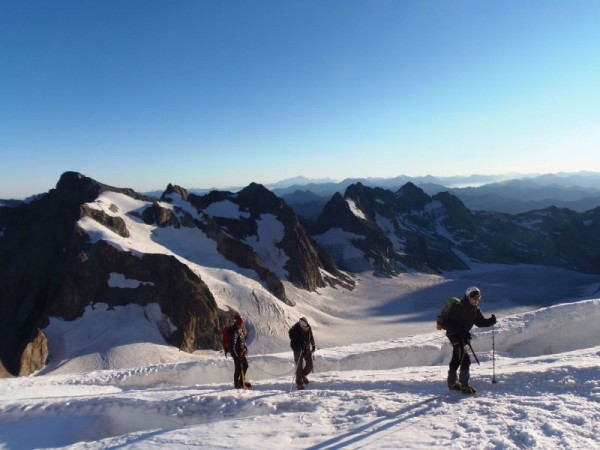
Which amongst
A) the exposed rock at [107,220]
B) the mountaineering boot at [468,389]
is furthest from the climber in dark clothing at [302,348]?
the exposed rock at [107,220]

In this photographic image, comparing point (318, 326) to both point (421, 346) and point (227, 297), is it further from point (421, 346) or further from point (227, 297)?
point (421, 346)

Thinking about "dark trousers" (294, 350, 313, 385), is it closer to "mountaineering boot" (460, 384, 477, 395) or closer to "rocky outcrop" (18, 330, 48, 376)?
"mountaineering boot" (460, 384, 477, 395)

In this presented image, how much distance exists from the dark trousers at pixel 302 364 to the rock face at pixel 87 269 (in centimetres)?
4266

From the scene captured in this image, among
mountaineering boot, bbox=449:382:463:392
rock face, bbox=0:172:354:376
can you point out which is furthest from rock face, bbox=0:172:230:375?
→ mountaineering boot, bbox=449:382:463:392

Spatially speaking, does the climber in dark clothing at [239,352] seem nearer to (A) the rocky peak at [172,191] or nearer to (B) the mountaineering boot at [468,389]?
(B) the mountaineering boot at [468,389]

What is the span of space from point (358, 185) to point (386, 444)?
556 ft

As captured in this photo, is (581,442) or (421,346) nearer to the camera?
(581,442)

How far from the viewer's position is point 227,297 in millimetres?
73125

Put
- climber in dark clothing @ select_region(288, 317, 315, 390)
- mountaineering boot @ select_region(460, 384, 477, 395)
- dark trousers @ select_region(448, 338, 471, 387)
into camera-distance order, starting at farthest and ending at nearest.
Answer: climber in dark clothing @ select_region(288, 317, 315, 390) → dark trousers @ select_region(448, 338, 471, 387) → mountaineering boot @ select_region(460, 384, 477, 395)

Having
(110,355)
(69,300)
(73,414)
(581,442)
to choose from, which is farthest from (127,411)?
(69,300)

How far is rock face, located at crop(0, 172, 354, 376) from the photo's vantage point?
188ft

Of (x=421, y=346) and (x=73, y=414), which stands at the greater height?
(x=73, y=414)

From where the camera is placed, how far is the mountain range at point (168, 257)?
59094mm

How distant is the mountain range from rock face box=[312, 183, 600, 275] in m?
0.77
